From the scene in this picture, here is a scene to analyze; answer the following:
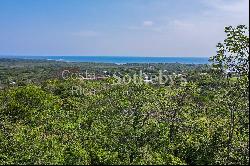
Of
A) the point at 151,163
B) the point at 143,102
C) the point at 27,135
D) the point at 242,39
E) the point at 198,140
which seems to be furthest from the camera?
the point at 143,102

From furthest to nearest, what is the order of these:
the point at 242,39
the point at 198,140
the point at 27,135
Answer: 1. the point at 27,135
2. the point at 198,140
3. the point at 242,39

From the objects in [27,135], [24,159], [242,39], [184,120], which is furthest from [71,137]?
[242,39]

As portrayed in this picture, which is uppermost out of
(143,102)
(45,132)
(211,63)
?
(211,63)

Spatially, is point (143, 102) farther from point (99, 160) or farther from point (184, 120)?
point (99, 160)

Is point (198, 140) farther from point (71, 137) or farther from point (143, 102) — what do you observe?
point (71, 137)

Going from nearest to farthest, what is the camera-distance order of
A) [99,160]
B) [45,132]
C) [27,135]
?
1. [99,160]
2. [27,135]
3. [45,132]

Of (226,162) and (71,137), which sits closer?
(226,162)

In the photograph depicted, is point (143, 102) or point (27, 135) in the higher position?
point (143, 102)

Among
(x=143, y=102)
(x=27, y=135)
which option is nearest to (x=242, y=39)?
(x=143, y=102)

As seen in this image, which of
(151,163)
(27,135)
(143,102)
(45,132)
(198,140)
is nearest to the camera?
(151,163)
